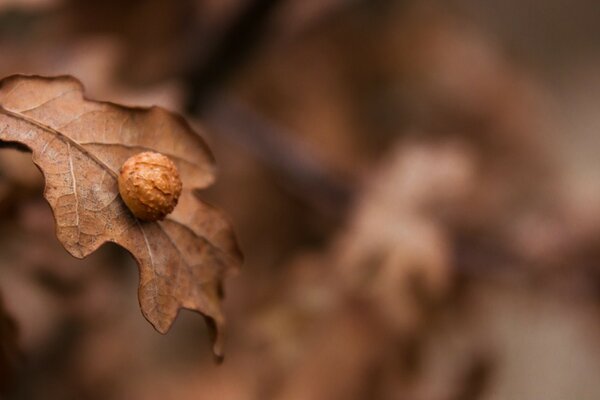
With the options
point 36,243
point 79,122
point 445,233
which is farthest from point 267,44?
point 79,122

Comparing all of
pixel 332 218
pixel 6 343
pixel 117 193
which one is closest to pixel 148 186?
pixel 117 193

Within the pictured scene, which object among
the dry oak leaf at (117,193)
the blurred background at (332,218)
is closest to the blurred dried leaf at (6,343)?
the blurred background at (332,218)

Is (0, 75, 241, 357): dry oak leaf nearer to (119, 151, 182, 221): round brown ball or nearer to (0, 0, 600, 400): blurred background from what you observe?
(119, 151, 182, 221): round brown ball

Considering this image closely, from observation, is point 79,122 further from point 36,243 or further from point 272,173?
point 272,173

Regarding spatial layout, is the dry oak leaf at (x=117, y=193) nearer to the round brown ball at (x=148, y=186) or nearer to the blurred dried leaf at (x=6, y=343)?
the round brown ball at (x=148, y=186)

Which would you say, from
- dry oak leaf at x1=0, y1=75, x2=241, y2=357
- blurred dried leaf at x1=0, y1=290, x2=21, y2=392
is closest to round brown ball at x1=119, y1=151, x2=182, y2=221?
dry oak leaf at x1=0, y1=75, x2=241, y2=357

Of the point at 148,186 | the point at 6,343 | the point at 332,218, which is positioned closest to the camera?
the point at 148,186

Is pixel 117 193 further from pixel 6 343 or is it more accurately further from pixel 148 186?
pixel 6 343
